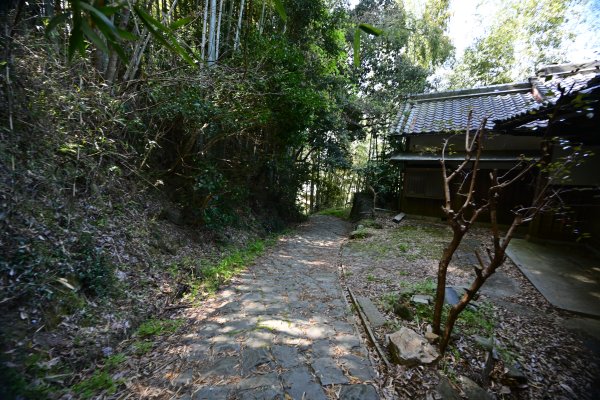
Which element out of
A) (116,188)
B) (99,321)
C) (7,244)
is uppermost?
(116,188)

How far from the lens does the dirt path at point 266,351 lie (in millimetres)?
2332

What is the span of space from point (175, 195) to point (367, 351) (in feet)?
16.1

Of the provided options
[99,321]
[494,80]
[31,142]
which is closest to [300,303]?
[99,321]

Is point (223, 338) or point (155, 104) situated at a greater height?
point (155, 104)

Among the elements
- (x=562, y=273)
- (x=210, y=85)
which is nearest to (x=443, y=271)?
(x=562, y=273)

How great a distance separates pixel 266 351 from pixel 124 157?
334 centimetres

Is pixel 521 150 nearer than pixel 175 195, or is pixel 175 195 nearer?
pixel 175 195

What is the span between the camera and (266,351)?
9.15 feet

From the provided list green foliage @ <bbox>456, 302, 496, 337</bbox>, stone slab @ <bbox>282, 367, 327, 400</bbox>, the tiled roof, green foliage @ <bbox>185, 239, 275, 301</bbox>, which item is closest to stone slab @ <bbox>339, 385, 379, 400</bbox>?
stone slab @ <bbox>282, 367, 327, 400</bbox>

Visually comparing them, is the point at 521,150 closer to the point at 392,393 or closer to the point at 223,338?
the point at 392,393

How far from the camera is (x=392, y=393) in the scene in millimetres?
2377

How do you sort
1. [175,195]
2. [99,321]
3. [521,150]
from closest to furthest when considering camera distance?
1. [99,321]
2. [175,195]
3. [521,150]

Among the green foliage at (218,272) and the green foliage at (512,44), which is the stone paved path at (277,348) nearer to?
the green foliage at (218,272)

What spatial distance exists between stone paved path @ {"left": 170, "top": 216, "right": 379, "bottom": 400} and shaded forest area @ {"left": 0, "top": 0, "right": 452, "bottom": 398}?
773 mm
